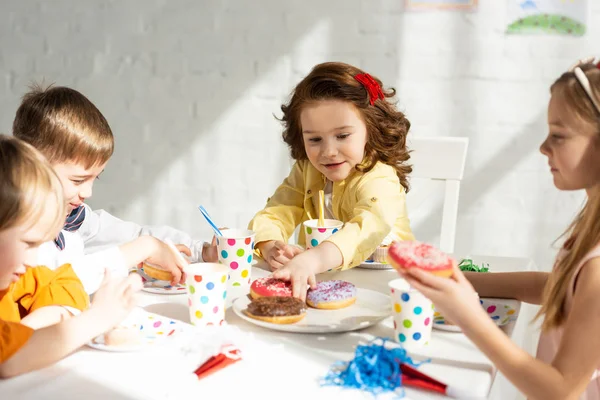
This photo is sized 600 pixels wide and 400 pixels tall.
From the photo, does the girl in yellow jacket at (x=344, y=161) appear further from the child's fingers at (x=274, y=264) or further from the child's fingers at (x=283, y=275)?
the child's fingers at (x=283, y=275)

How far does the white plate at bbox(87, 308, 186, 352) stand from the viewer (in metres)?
1.00

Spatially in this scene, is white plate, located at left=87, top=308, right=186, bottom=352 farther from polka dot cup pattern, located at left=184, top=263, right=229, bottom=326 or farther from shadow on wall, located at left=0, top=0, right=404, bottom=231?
shadow on wall, located at left=0, top=0, right=404, bottom=231

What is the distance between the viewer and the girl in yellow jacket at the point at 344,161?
1.70 metres

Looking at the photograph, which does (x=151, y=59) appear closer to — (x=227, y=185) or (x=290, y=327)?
(x=227, y=185)

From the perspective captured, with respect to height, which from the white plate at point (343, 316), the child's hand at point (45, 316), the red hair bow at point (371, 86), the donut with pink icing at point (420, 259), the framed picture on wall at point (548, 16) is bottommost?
the white plate at point (343, 316)

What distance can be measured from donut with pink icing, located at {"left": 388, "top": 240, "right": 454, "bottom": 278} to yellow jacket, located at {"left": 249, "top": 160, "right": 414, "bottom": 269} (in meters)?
0.46

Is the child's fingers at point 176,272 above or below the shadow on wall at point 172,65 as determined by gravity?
below

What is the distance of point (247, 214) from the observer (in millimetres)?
3154

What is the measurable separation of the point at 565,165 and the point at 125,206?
255 cm

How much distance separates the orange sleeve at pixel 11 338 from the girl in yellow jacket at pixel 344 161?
704 millimetres

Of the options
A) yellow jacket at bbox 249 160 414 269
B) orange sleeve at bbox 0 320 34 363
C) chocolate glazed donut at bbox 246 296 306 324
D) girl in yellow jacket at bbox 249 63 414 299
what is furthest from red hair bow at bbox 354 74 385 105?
orange sleeve at bbox 0 320 34 363

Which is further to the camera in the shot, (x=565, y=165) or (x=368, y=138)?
(x=368, y=138)

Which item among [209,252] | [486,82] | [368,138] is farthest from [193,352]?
[486,82]

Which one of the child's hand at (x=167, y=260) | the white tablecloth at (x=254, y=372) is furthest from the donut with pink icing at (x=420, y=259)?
the child's hand at (x=167, y=260)
